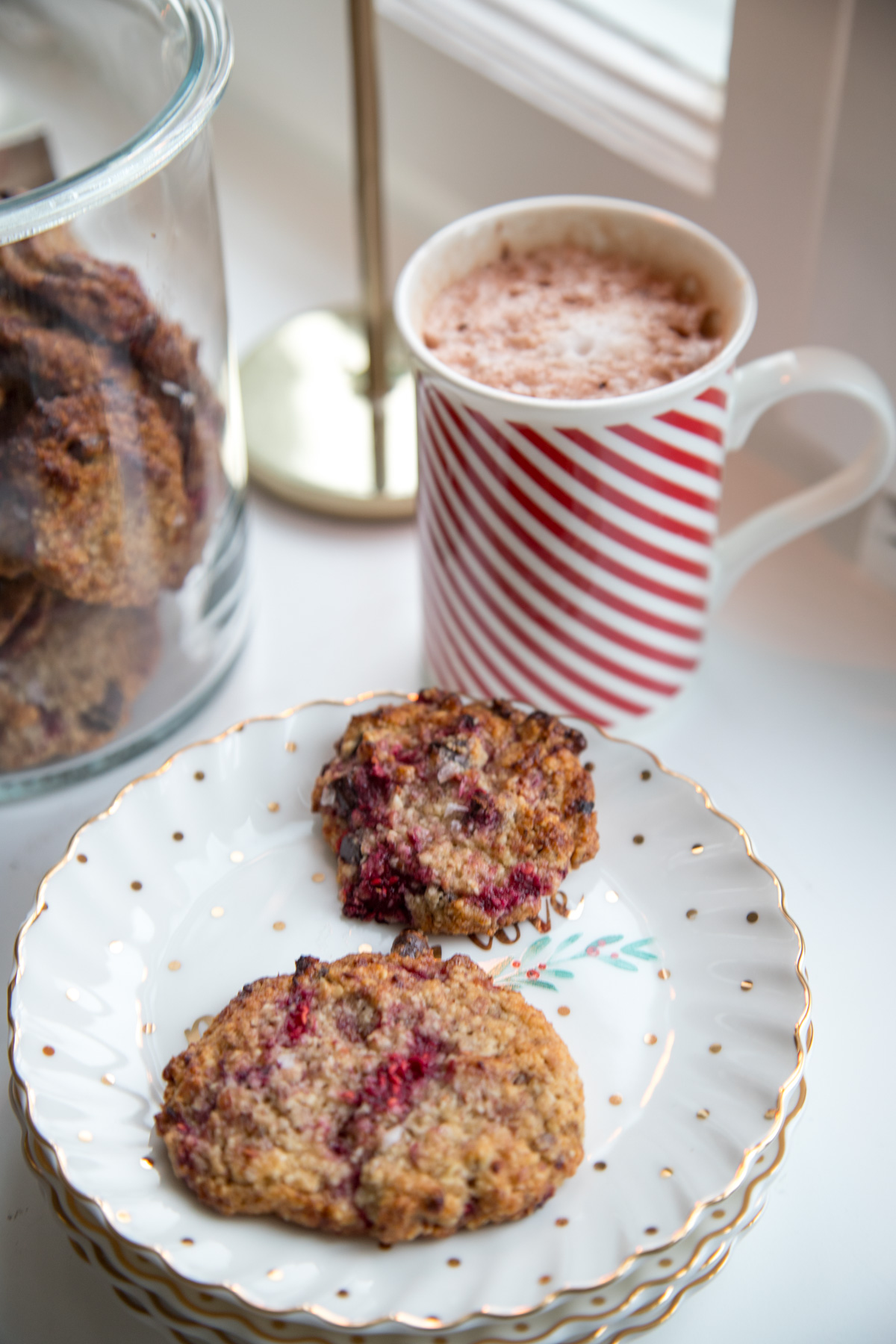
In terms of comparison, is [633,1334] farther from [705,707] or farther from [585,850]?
[705,707]

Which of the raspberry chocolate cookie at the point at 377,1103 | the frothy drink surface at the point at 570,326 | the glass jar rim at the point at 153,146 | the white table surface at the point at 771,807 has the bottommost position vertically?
the white table surface at the point at 771,807

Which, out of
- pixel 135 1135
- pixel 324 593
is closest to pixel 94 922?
pixel 135 1135

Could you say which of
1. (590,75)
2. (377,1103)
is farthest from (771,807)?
(590,75)

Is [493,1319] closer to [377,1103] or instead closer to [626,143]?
[377,1103]

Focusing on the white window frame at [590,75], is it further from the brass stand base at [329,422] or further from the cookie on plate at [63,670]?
the cookie on plate at [63,670]

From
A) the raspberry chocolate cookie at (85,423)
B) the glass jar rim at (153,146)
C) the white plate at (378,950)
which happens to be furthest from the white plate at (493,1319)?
the glass jar rim at (153,146)

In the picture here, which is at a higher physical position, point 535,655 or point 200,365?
point 200,365
